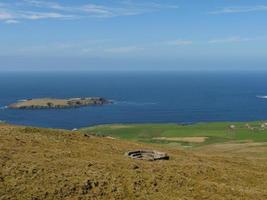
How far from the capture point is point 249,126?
529 feet

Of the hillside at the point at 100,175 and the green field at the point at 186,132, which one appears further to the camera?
the green field at the point at 186,132

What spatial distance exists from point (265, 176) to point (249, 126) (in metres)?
119

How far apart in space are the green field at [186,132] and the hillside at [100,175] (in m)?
82.1

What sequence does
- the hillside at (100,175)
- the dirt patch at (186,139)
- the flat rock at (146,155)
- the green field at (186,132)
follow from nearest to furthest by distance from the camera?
the hillside at (100,175)
the flat rock at (146,155)
the dirt patch at (186,139)
the green field at (186,132)

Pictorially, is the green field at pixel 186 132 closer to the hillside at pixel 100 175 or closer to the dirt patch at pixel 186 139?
the dirt patch at pixel 186 139

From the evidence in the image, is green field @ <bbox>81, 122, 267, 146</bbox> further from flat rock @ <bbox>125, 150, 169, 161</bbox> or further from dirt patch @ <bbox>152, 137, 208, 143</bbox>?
flat rock @ <bbox>125, 150, 169, 161</bbox>

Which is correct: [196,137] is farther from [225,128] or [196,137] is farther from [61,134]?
[61,134]

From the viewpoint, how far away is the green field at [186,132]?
135 meters

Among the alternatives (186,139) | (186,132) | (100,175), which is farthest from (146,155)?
(186,132)

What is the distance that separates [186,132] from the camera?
153 meters

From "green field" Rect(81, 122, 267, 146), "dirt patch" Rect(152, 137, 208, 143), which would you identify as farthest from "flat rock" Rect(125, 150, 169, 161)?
"dirt patch" Rect(152, 137, 208, 143)

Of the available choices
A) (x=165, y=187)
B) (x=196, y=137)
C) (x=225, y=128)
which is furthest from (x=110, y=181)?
(x=225, y=128)

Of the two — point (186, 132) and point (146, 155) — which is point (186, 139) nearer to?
point (186, 132)

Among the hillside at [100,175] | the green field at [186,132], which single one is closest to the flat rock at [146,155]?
the hillside at [100,175]
